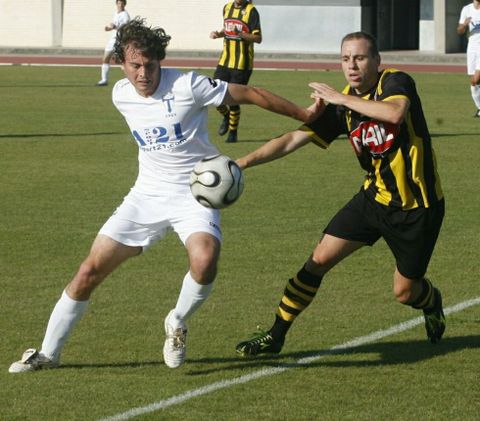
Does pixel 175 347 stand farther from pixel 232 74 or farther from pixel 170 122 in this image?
pixel 232 74

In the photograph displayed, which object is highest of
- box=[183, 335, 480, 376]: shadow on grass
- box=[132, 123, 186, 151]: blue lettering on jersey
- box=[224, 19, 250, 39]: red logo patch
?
box=[224, 19, 250, 39]: red logo patch

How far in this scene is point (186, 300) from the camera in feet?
23.9

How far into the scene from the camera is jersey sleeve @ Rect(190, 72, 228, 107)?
23.9ft

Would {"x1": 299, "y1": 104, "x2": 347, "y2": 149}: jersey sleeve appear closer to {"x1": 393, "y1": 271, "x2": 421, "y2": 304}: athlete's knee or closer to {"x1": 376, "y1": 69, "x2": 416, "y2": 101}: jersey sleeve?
{"x1": 376, "y1": 69, "x2": 416, "y2": 101}: jersey sleeve

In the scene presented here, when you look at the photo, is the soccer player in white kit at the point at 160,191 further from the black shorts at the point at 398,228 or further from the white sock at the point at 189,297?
the black shorts at the point at 398,228

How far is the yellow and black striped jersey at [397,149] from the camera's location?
23.7 ft

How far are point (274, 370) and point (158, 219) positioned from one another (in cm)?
119

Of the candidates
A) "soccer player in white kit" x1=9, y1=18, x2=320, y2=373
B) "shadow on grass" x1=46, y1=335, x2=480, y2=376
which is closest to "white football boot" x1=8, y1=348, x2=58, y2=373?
"soccer player in white kit" x1=9, y1=18, x2=320, y2=373

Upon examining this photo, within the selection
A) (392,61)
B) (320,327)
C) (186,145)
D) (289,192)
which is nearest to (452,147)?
(289,192)

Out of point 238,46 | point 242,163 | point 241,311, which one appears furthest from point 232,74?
point 242,163

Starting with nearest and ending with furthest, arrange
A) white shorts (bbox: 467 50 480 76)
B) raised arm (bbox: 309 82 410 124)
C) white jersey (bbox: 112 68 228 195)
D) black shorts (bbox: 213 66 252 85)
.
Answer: raised arm (bbox: 309 82 410 124) < white jersey (bbox: 112 68 228 195) < black shorts (bbox: 213 66 252 85) < white shorts (bbox: 467 50 480 76)

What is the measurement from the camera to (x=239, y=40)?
1967 cm

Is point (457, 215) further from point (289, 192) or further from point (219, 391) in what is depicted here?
point (219, 391)

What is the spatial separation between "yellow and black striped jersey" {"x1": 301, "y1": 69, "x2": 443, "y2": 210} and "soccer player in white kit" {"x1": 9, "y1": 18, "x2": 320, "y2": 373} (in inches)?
14.5
